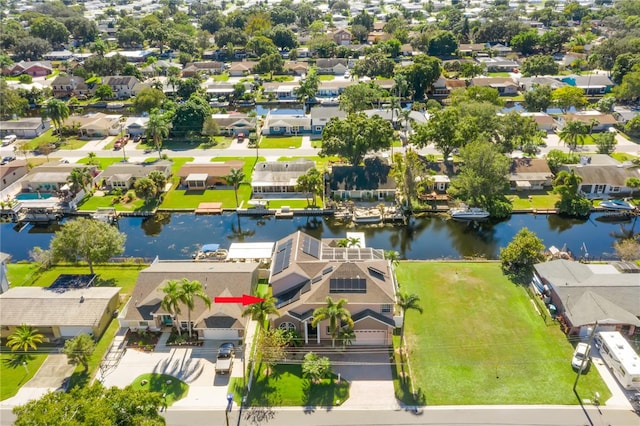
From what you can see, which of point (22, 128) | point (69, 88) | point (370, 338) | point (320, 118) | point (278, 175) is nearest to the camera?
point (370, 338)

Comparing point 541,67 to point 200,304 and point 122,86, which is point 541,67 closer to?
point 122,86

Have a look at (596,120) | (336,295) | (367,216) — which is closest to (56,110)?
(367,216)

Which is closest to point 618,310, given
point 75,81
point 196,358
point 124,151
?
point 196,358

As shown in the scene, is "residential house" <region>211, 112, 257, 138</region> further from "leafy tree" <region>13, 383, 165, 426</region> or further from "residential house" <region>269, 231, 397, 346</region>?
"leafy tree" <region>13, 383, 165, 426</region>

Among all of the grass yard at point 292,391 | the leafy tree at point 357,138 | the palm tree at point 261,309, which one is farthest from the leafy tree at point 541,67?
the grass yard at point 292,391

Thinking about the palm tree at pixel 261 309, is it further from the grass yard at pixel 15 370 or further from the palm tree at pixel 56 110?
the palm tree at pixel 56 110

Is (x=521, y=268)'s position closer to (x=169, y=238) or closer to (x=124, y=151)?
(x=169, y=238)

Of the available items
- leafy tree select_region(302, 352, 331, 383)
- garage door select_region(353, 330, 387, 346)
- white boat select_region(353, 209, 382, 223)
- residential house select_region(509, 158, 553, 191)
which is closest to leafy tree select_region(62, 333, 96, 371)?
leafy tree select_region(302, 352, 331, 383)

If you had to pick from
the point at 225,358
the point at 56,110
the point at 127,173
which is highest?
the point at 56,110
